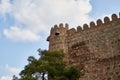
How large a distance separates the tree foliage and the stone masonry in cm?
393

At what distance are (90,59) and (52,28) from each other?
210 inches

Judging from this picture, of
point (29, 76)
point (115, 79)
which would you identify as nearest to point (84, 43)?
point (115, 79)

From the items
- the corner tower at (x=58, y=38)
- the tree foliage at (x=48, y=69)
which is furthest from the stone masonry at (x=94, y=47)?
the tree foliage at (x=48, y=69)

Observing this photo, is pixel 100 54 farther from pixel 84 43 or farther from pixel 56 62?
pixel 56 62

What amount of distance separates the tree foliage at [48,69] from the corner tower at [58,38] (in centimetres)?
543

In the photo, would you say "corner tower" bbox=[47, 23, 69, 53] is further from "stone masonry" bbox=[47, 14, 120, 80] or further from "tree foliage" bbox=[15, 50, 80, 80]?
"tree foliage" bbox=[15, 50, 80, 80]

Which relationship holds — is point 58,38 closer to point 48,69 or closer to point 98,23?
point 98,23

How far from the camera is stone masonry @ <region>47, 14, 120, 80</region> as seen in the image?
20.2 metres

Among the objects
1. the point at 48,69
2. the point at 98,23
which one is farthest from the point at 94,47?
the point at 48,69

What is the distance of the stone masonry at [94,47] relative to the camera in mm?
20234

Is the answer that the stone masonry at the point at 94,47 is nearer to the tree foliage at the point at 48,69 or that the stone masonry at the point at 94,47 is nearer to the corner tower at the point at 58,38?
the corner tower at the point at 58,38

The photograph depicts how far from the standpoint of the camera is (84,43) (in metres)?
22.4

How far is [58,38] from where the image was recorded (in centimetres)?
2395

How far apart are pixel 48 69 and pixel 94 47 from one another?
5943 mm
